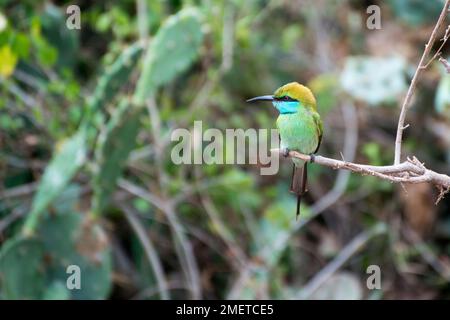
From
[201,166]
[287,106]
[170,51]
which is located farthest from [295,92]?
[201,166]

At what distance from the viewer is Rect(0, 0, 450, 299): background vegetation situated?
3861mm

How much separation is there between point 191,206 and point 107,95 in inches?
56.6

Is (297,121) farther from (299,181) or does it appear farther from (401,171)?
(401,171)

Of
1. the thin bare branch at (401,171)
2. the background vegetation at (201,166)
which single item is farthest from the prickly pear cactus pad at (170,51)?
the thin bare branch at (401,171)

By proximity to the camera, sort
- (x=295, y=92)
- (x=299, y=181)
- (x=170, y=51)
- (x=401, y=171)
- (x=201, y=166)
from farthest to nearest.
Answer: (x=201, y=166), (x=170, y=51), (x=299, y=181), (x=295, y=92), (x=401, y=171)

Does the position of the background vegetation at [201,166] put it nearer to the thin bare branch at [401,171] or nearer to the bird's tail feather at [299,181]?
the bird's tail feather at [299,181]

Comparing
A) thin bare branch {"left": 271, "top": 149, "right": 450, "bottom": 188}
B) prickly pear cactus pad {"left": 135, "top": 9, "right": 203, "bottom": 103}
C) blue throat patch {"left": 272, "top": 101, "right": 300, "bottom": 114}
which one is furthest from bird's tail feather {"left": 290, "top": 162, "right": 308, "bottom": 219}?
prickly pear cactus pad {"left": 135, "top": 9, "right": 203, "bottom": 103}

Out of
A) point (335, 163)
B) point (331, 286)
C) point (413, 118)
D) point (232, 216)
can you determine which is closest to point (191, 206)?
point (232, 216)

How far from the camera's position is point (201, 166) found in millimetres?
4816

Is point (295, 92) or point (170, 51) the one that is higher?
point (170, 51)

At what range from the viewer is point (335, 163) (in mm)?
2268

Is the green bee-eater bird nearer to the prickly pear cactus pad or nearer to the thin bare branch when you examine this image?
the thin bare branch

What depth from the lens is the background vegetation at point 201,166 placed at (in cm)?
386
